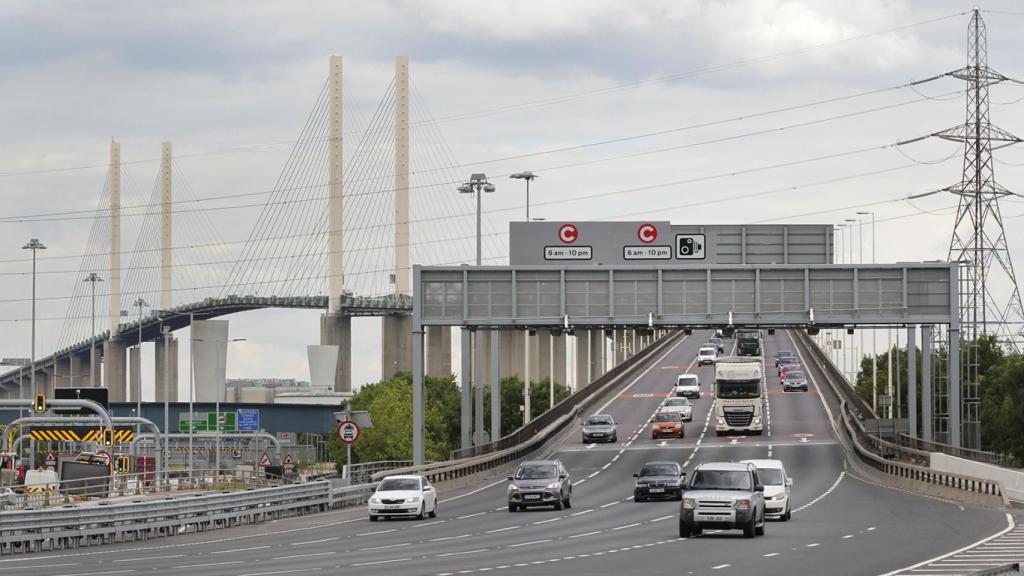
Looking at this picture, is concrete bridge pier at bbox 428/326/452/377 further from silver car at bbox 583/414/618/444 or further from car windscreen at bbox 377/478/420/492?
car windscreen at bbox 377/478/420/492

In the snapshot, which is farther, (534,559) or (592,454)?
(592,454)

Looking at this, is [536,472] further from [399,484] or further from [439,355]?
[439,355]

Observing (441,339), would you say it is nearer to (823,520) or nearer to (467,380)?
(467,380)

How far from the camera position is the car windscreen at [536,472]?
5012cm

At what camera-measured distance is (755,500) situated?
36.1 m

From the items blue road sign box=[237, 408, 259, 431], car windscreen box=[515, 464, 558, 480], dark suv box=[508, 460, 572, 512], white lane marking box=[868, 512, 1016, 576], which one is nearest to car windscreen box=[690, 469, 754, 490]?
white lane marking box=[868, 512, 1016, 576]

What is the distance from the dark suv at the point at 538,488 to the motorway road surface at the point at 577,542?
590 mm

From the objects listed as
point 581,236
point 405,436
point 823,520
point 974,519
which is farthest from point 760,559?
point 405,436

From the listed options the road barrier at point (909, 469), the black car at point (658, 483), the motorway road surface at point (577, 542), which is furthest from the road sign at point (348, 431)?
the road barrier at point (909, 469)

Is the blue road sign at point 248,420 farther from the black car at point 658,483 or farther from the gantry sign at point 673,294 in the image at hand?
the black car at point 658,483

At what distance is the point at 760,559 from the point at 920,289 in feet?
137

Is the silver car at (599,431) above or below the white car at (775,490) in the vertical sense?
below

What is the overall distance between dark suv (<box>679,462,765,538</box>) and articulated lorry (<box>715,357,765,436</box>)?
50.4m

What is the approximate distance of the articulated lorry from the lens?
86.2 m
